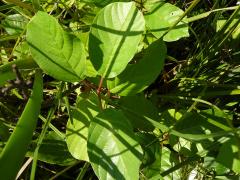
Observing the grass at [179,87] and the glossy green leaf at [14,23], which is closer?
the grass at [179,87]

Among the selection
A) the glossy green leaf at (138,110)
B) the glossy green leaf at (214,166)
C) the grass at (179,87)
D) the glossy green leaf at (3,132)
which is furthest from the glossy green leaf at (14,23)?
the glossy green leaf at (214,166)

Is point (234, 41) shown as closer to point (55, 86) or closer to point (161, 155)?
point (161, 155)

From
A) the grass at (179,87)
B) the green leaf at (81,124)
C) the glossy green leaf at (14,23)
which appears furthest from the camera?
the glossy green leaf at (14,23)

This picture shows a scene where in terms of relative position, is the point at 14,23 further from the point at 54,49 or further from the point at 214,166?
the point at 214,166

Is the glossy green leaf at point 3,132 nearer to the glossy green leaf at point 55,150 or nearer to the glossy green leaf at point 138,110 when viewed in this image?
the glossy green leaf at point 55,150

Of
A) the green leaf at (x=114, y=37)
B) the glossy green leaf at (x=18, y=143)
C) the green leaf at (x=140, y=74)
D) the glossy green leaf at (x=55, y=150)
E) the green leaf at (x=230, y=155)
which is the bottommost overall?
the glossy green leaf at (x=55, y=150)

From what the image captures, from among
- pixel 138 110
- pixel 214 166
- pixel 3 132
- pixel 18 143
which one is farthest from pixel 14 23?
pixel 214 166
